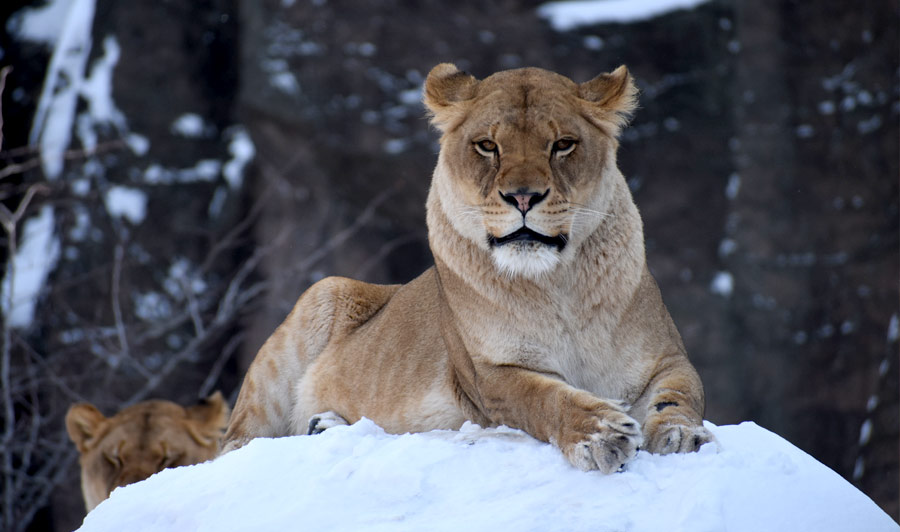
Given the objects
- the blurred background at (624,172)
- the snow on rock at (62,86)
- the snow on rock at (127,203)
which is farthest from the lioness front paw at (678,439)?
the snow on rock at (62,86)

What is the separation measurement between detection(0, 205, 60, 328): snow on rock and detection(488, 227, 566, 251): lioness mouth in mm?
5140

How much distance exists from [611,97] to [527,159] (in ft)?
1.52

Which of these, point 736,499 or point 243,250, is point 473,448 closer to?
point 736,499

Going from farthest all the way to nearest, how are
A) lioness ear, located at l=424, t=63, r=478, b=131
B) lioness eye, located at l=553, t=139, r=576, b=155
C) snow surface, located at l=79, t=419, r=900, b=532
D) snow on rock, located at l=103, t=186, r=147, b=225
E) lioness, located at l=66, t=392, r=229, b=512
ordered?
Answer: snow on rock, located at l=103, t=186, r=147, b=225 → lioness, located at l=66, t=392, r=229, b=512 → lioness ear, located at l=424, t=63, r=478, b=131 → lioness eye, located at l=553, t=139, r=576, b=155 → snow surface, located at l=79, t=419, r=900, b=532

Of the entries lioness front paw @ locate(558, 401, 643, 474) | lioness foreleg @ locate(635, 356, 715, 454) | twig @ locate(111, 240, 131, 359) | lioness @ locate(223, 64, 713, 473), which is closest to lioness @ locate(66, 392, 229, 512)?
lioness @ locate(223, 64, 713, 473)

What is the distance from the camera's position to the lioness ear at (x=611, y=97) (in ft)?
10.5

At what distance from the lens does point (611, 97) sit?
10.5 feet

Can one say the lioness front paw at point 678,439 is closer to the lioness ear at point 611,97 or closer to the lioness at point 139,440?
the lioness ear at point 611,97

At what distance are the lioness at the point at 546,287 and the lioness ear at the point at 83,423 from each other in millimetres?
1353


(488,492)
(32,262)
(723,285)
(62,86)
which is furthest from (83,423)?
(723,285)

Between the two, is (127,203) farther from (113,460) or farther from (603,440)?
(603,440)

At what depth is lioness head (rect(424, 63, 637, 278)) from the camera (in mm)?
2863

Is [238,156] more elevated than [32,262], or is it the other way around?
[238,156]

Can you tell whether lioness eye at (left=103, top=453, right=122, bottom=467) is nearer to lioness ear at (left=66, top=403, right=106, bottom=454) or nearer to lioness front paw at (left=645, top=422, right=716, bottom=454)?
lioness ear at (left=66, top=403, right=106, bottom=454)
